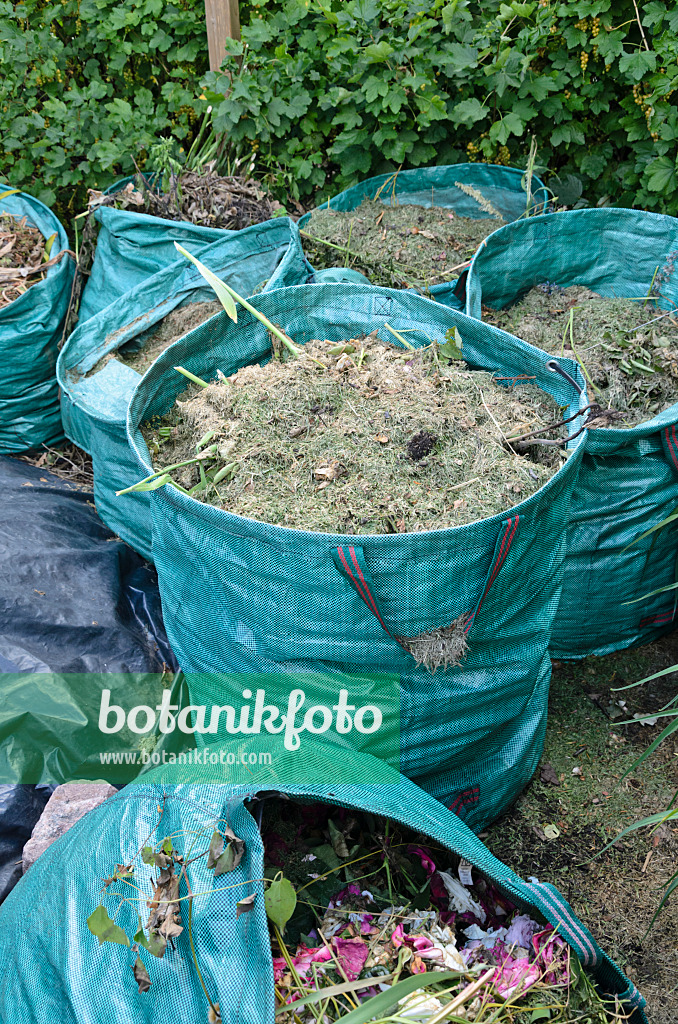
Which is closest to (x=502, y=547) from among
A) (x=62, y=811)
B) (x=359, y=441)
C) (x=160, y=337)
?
(x=359, y=441)

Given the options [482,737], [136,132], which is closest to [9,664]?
[482,737]

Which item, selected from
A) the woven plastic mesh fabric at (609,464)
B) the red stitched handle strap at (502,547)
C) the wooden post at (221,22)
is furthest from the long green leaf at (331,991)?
the wooden post at (221,22)

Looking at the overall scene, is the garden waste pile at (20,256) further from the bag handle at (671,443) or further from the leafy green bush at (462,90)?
the bag handle at (671,443)

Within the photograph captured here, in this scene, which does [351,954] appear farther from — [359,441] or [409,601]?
[359,441]

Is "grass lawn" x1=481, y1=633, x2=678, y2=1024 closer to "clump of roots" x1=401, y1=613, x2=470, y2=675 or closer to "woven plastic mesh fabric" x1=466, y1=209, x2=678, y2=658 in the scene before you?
"woven plastic mesh fabric" x1=466, y1=209, x2=678, y2=658

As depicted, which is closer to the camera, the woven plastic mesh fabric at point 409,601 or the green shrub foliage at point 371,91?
the woven plastic mesh fabric at point 409,601

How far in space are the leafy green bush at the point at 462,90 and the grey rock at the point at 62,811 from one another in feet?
7.32

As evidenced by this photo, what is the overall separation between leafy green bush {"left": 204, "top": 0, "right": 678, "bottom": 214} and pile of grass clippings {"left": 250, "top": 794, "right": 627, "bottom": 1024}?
2151mm

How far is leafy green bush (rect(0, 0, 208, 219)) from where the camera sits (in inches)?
116

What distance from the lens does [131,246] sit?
8.15 ft

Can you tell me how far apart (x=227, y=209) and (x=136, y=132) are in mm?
717

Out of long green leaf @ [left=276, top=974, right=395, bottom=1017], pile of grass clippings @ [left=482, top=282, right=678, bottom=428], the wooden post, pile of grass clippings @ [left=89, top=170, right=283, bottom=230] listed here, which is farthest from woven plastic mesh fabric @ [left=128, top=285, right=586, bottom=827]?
the wooden post

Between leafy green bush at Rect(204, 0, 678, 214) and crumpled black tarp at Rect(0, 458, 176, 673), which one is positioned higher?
leafy green bush at Rect(204, 0, 678, 214)

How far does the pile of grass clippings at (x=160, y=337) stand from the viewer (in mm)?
2268
